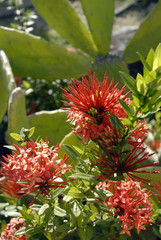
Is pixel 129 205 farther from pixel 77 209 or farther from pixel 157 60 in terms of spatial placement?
pixel 157 60

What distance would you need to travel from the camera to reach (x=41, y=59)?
1347 millimetres

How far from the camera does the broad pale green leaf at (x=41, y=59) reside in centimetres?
131

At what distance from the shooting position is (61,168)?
511mm

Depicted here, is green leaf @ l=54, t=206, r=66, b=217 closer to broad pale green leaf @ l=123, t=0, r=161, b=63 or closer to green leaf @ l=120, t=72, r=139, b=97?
green leaf @ l=120, t=72, r=139, b=97

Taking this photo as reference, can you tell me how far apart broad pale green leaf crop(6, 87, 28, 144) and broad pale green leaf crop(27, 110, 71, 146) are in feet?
0.21

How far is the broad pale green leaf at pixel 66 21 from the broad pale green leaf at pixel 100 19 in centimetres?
7

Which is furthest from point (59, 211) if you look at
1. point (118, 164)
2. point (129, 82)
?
point (129, 82)

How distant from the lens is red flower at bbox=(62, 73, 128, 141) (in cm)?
47

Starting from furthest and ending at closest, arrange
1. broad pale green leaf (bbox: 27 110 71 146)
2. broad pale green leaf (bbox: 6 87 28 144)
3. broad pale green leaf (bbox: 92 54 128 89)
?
broad pale green leaf (bbox: 92 54 128 89)
broad pale green leaf (bbox: 27 110 71 146)
broad pale green leaf (bbox: 6 87 28 144)

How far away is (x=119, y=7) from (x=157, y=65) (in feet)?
9.10

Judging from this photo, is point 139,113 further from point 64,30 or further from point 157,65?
point 64,30

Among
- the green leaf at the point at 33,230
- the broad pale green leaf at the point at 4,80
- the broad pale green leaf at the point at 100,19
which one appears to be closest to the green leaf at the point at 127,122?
the green leaf at the point at 33,230

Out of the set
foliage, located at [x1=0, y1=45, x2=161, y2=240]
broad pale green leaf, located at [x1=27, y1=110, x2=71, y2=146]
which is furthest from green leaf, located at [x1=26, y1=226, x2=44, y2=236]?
broad pale green leaf, located at [x1=27, y1=110, x2=71, y2=146]

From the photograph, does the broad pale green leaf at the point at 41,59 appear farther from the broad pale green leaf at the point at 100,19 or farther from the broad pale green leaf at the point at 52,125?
the broad pale green leaf at the point at 52,125
